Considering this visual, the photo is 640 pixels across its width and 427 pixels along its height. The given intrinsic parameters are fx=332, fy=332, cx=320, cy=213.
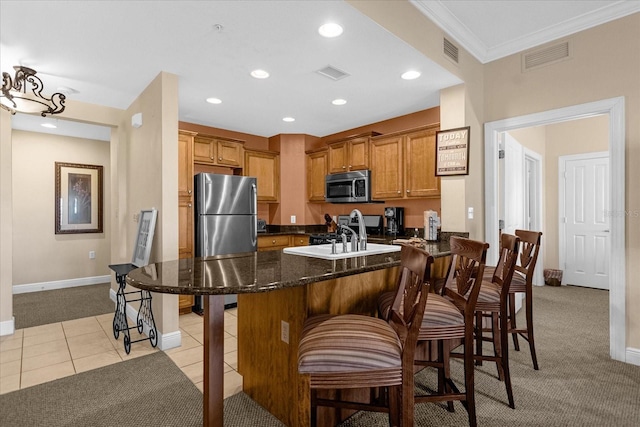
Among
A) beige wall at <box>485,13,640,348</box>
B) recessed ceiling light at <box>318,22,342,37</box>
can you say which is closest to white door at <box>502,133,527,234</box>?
beige wall at <box>485,13,640,348</box>

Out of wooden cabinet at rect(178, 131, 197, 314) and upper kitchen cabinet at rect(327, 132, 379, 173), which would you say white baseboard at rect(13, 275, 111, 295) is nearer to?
wooden cabinet at rect(178, 131, 197, 314)

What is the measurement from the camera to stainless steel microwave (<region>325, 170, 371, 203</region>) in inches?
177

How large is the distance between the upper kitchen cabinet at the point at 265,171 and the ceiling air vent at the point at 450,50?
3060mm

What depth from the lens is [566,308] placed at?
13.3 feet

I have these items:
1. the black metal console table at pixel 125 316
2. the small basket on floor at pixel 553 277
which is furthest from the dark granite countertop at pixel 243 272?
the small basket on floor at pixel 553 277

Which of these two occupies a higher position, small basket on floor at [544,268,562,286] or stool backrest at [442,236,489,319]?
stool backrest at [442,236,489,319]

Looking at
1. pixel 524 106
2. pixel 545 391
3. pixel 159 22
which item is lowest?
pixel 545 391

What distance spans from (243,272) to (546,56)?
3327mm

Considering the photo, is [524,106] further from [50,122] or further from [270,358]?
[50,122]

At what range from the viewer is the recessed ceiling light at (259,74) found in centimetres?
306

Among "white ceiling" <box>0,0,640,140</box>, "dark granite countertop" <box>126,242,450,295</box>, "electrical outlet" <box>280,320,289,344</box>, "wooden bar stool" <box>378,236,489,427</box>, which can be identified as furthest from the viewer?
"white ceiling" <box>0,0,640,140</box>

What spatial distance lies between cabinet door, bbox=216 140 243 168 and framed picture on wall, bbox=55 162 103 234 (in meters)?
2.68

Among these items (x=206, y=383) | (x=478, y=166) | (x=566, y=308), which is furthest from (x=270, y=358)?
(x=566, y=308)

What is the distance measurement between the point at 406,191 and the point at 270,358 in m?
2.79
